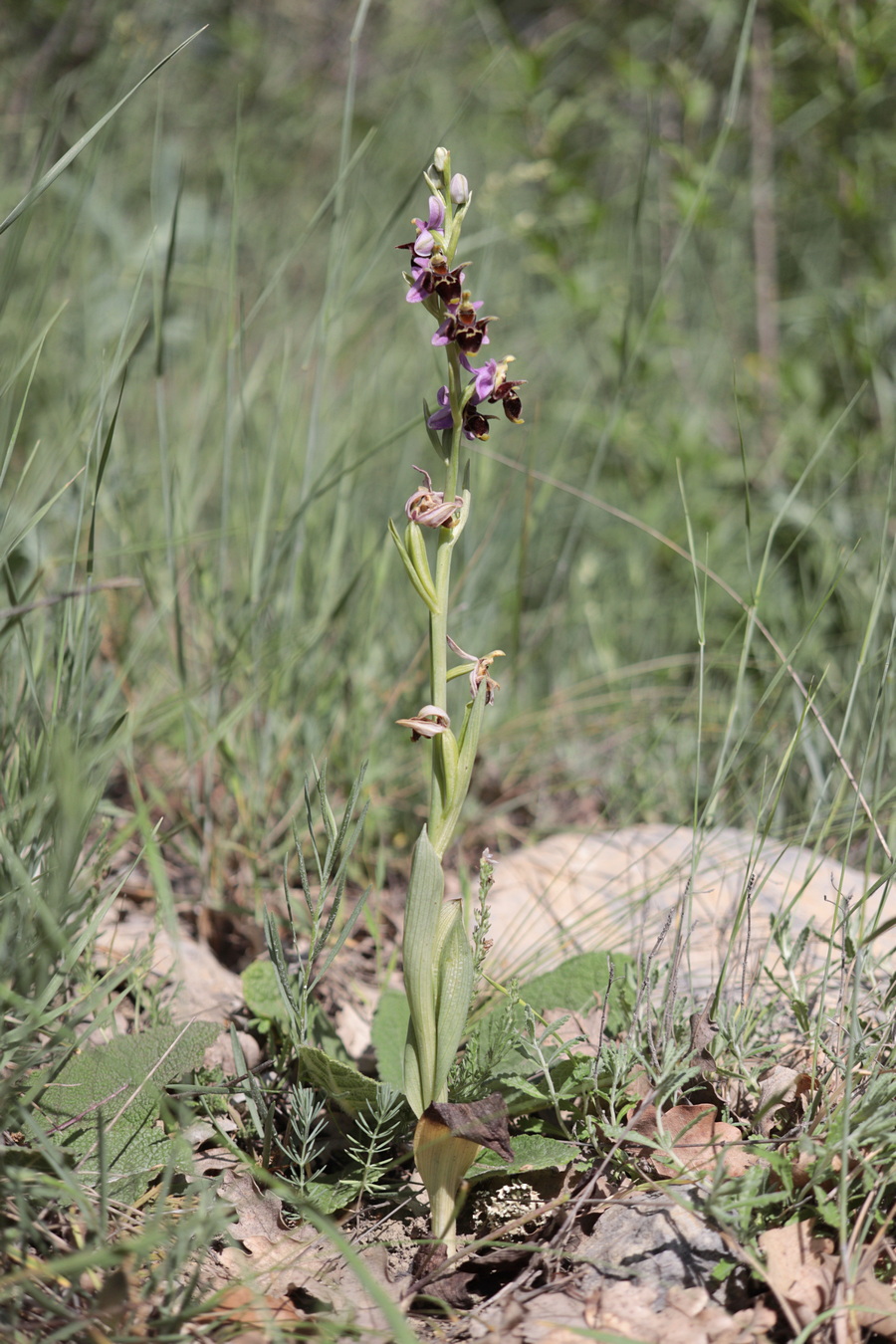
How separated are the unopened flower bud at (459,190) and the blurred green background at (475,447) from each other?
0.31 meters

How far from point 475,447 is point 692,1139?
111 centimetres

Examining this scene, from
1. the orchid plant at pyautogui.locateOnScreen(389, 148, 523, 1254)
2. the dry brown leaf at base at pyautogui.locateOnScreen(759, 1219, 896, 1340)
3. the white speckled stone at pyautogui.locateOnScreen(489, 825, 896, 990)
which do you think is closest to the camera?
the dry brown leaf at base at pyautogui.locateOnScreen(759, 1219, 896, 1340)

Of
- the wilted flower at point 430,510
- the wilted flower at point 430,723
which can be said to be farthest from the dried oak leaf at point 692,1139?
the wilted flower at point 430,510

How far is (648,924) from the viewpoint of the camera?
1548mm

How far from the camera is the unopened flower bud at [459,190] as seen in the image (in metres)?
1.07

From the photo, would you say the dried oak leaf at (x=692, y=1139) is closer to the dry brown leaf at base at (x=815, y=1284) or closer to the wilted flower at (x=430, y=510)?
the dry brown leaf at base at (x=815, y=1284)

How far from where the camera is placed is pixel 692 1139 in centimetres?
115

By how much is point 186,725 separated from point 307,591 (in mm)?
523

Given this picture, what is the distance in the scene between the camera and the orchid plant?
3.41 feet

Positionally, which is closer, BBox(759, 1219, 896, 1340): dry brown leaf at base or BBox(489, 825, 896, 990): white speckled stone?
BBox(759, 1219, 896, 1340): dry brown leaf at base

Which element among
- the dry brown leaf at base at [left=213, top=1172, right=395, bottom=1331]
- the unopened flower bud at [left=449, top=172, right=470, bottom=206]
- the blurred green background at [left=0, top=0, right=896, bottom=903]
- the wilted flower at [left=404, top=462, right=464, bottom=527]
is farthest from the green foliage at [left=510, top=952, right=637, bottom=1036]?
the unopened flower bud at [left=449, top=172, right=470, bottom=206]

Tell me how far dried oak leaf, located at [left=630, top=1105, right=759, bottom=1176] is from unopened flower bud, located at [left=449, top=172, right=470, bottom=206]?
1065 millimetres

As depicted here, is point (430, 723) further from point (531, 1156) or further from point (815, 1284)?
point (815, 1284)

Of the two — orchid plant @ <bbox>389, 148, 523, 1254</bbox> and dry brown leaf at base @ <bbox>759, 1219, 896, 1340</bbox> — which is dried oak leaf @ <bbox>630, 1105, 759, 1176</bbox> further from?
orchid plant @ <bbox>389, 148, 523, 1254</bbox>
